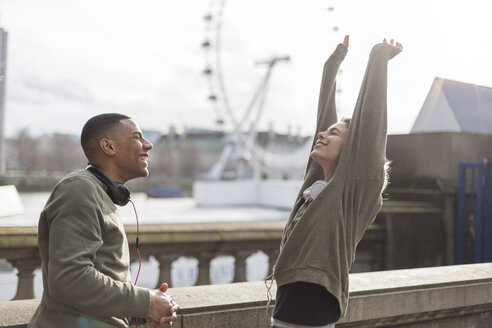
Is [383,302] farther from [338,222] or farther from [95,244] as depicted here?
[95,244]

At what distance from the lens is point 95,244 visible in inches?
51.1

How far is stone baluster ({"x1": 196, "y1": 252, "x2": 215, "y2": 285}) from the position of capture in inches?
154

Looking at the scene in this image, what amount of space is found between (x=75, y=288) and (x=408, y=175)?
5.21m

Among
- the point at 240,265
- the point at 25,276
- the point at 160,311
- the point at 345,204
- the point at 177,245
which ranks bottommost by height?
the point at 240,265

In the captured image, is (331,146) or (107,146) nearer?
(107,146)

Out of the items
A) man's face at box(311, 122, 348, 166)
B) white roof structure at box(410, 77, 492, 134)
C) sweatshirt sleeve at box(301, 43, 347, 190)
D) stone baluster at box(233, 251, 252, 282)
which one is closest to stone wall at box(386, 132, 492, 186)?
white roof structure at box(410, 77, 492, 134)

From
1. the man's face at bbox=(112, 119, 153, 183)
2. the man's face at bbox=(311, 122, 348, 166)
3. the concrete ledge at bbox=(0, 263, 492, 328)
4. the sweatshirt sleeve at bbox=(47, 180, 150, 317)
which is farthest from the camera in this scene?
the concrete ledge at bbox=(0, 263, 492, 328)

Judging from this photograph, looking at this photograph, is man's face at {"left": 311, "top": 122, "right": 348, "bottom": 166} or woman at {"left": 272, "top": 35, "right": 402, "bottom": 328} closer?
woman at {"left": 272, "top": 35, "right": 402, "bottom": 328}

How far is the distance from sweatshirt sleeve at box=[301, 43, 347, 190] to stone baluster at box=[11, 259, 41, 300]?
212 cm

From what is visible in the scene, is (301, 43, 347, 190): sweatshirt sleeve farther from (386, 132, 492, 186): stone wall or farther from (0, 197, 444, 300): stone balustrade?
(386, 132, 492, 186): stone wall

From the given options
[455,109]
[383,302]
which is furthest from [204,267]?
[455,109]

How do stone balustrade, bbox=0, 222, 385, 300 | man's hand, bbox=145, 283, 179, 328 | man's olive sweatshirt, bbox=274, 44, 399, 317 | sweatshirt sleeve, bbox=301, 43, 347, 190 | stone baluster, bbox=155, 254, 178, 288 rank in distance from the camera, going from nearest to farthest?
man's hand, bbox=145, 283, 179, 328
man's olive sweatshirt, bbox=274, 44, 399, 317
sweatshirt sleeve, bbox=301, 43, 347, 190
stone balustrade, bbox=0, 222, 385, 300
stone baluster, bbox=155, 254, 178, 288

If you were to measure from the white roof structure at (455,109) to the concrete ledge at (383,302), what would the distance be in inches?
102

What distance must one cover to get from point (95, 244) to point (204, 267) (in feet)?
8.95
